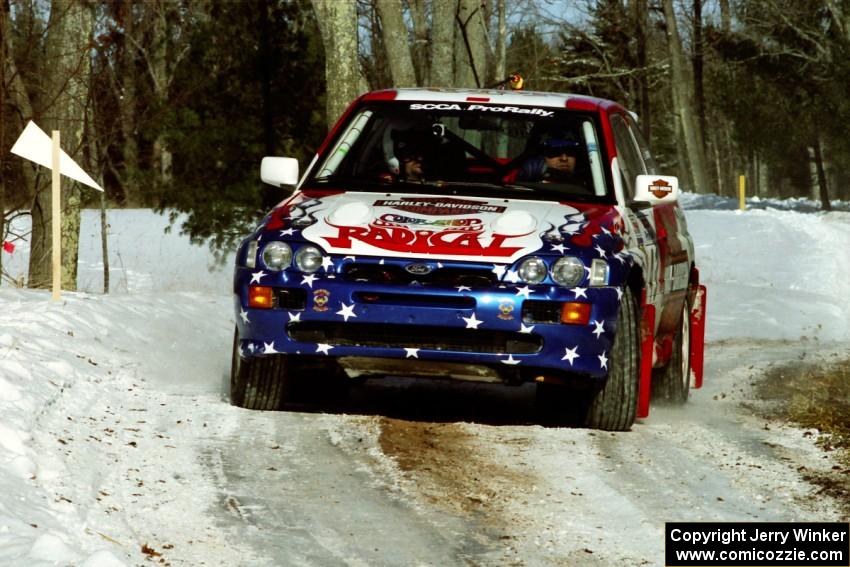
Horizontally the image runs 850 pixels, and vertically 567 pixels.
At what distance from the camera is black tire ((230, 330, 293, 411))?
7367 millimetres

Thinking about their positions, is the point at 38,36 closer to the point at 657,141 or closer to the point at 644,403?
the point at 644,403

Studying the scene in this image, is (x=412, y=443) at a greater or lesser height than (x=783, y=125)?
lesser

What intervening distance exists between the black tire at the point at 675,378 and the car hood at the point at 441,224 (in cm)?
189

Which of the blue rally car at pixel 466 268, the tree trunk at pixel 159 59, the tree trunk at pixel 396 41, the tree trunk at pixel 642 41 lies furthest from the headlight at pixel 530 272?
the tree trunk at pixel 642 41

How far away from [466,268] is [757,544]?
7.43 feet

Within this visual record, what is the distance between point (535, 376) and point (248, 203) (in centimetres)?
1501

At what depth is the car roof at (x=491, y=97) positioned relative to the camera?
8320mm

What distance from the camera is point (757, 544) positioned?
500cm

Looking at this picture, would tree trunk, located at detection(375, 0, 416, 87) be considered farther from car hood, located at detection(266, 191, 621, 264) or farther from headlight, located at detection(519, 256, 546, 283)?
headlight, located at detection(519, 256, 546, 283)

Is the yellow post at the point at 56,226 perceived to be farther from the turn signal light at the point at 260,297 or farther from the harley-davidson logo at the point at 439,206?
the harley-davidson logo at the point at 439,206

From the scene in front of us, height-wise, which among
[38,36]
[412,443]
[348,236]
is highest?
[38,36]

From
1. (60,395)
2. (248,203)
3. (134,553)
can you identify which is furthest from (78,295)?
(248,203)

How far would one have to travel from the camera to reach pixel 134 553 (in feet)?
15.0

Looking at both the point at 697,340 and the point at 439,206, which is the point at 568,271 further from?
the point at 697,340
